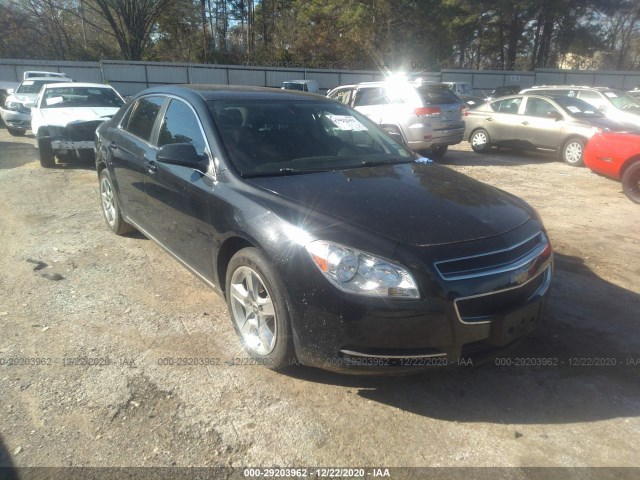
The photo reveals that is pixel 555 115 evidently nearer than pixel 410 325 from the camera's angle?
No

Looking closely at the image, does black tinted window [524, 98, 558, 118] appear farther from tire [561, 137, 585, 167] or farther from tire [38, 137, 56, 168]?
tire [38, 137, 56, 168]

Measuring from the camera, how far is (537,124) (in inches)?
462

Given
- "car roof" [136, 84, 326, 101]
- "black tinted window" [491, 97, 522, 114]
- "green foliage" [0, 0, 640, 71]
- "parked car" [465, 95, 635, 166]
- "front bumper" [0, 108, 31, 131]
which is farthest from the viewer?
"green foliage" [0, 0, 640, 71]

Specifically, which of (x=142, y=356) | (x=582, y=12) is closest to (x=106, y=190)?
(x=142, y=356)

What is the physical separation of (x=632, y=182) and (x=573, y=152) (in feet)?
11.7

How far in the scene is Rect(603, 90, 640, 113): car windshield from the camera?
502 inches

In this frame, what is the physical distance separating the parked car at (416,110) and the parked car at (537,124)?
164 centimetres

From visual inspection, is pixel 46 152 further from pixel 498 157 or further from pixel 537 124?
pixel 537 124

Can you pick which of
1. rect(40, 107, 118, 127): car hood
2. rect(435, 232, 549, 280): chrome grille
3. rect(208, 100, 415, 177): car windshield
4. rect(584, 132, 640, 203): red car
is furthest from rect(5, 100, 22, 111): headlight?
rect(435, 232, 549, 280): chrome grille

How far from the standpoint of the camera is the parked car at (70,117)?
9391mm

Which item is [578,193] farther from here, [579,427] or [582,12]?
[582,12]

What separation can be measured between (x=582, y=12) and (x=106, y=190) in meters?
42.2

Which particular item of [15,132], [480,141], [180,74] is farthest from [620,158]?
[180,74]

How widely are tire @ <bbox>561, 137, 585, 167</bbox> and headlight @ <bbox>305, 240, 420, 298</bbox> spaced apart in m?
9.89
